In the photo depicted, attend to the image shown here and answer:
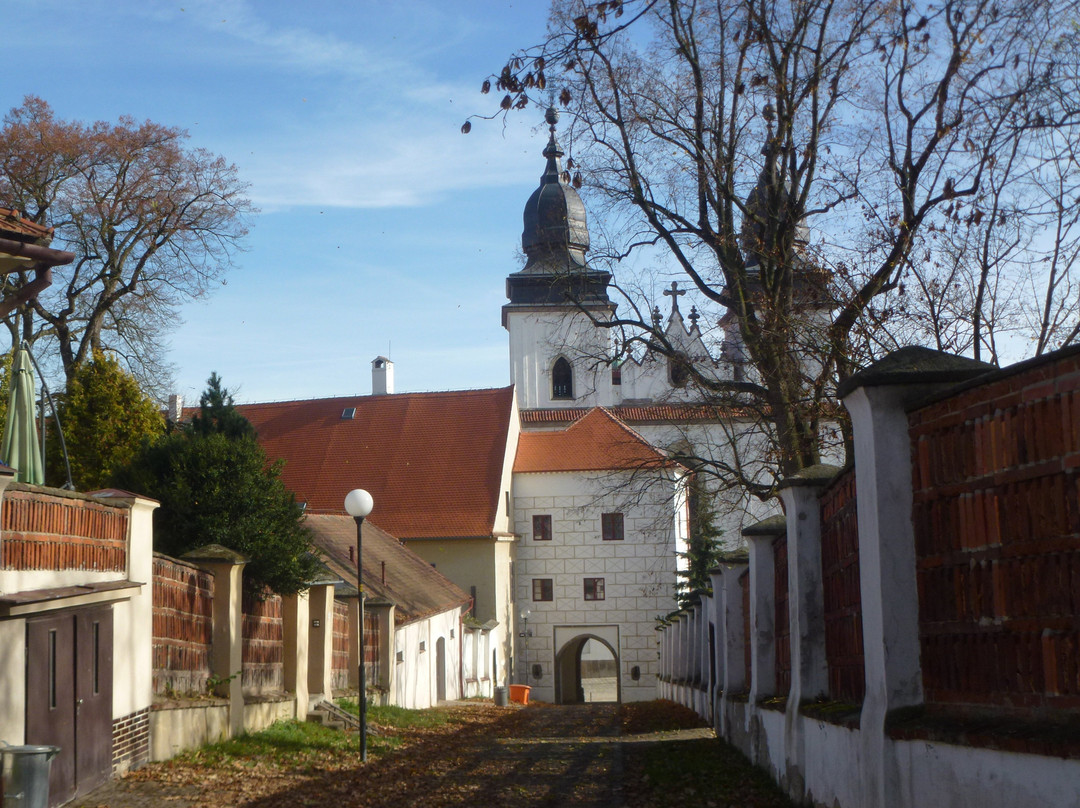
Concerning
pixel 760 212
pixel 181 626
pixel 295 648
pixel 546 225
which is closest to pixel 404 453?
pixel 546 225

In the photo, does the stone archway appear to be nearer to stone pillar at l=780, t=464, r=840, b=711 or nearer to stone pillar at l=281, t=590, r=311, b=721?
stone pillar at l=281, t=590, r=311, b=721

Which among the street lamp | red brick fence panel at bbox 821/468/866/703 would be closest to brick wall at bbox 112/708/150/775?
red brick fence panel at bbox 821/468/866/703

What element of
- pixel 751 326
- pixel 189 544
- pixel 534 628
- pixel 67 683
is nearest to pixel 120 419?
pixel 189 544

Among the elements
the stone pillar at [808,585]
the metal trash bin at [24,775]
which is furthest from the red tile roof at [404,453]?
the metal trash bin at [24,775]

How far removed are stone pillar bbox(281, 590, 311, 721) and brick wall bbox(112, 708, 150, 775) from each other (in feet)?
17.3

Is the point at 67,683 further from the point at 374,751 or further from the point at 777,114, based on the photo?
the point at 777,114

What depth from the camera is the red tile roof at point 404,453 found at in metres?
48.0

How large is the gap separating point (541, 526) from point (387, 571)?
1864cm

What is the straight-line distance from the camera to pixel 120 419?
1139 inches

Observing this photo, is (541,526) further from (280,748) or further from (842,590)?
(842,590)

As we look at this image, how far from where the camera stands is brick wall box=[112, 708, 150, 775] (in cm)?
1076

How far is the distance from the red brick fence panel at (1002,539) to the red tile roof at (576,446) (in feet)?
142

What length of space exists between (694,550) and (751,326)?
28657mm

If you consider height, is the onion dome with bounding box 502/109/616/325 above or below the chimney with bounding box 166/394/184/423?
above
